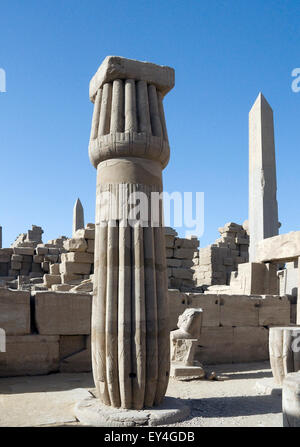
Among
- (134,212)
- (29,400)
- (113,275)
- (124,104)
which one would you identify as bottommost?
(29,400)

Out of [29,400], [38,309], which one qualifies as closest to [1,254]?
[38,309]

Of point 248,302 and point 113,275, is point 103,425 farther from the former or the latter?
point 248,302

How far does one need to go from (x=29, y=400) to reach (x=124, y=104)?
3.90m

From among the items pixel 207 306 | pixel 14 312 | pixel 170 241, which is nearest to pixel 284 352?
pixel 207 306

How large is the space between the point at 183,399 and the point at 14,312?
3.29 m

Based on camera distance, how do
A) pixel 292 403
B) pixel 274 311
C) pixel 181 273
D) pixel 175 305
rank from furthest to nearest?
pixel 181 273, pixel 274 311, pixel 175 305, pixel 292 403

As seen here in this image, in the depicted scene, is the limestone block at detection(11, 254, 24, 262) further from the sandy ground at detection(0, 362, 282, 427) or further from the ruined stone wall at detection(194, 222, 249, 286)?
the sandy ground at detection(0, 362, 282, 427)

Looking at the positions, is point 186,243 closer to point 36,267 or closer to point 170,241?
point 170,241

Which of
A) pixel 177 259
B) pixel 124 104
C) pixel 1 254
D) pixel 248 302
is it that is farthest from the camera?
pixel 1 254

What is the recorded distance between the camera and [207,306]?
9656 millimetres

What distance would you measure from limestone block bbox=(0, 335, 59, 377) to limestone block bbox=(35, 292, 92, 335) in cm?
19

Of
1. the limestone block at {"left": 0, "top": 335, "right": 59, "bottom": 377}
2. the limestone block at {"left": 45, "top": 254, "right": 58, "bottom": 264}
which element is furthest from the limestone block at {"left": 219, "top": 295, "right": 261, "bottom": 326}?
the limestone block at {"left": 45, "top": 254, "right": 58, "bottom": 264}

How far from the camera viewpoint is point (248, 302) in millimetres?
10070
